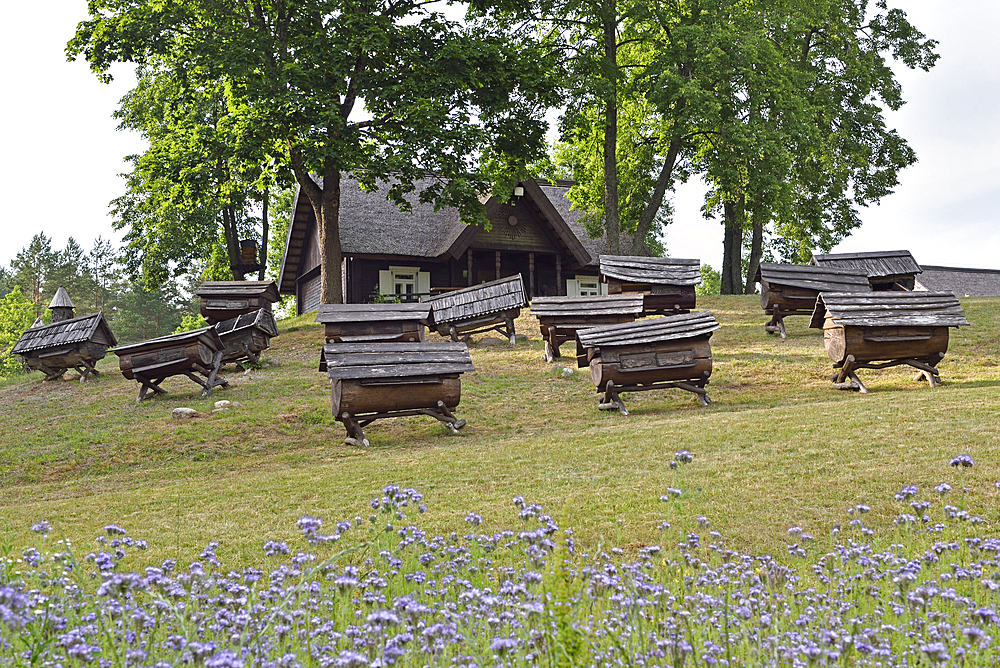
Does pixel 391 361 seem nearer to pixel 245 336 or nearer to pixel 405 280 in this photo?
pixel 245 336

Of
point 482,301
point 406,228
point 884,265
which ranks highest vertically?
point 406,228

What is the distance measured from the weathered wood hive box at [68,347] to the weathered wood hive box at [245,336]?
14.1 ft

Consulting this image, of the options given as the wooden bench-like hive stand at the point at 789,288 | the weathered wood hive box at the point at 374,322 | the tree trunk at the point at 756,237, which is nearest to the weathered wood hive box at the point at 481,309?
the weathered wood hive box at the point at 374,322

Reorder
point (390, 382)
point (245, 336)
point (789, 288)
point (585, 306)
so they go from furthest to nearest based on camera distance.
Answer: point (789, 288)
point (245, 336)
point (585, 306)
point (390, 382)

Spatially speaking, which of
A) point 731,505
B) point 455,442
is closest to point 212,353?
point 455,442

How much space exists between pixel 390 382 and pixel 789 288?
13.8 meters

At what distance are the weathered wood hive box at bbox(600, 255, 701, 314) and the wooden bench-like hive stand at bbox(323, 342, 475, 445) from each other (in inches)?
435

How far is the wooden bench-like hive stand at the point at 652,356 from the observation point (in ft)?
48.0

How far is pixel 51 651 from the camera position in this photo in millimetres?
3258

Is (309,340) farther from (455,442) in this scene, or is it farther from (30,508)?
(30,508)

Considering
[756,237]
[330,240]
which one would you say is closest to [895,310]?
[330,240]

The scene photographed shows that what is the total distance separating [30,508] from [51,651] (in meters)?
7.69

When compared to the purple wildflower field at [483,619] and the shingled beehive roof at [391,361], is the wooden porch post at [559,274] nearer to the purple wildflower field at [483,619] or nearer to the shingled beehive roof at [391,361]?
the shingled beehive roof at [391,361]

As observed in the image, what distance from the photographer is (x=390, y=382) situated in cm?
1309
